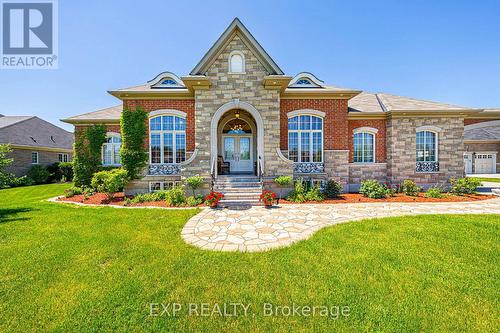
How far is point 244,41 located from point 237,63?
1.16 metres

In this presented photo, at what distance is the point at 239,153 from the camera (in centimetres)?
1454

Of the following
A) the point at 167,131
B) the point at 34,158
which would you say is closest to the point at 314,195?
the point at 167,131

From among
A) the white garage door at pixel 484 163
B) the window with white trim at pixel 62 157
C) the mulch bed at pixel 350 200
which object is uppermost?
the window with white trim at pixel 62 157

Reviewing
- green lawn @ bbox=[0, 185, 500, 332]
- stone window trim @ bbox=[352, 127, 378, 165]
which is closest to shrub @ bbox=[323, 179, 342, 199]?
stone window trim @ bbox=[352, 127, 378, 165]

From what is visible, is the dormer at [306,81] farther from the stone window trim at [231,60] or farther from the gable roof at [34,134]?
the gable roof at [34,134]

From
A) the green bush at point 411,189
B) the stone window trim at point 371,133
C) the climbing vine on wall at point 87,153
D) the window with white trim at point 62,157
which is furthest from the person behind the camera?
the window with white trim at point 62,157

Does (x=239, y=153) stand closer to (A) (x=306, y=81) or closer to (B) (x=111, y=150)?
(A) (x=306, y=81)

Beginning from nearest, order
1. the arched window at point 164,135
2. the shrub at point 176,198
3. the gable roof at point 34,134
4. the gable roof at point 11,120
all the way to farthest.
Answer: the shrub at point 176,198 < the arched window at point 164,135 < the gable roof at point 34,134 < the gable roof at point 11,120

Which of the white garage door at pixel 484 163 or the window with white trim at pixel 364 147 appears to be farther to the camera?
the white garage door at pixel 484 163

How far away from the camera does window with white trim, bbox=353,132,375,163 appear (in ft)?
43.2

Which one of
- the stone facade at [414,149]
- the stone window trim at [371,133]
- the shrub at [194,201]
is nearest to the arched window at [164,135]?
the shrub at [194,201]

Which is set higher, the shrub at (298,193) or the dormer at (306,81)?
the dormer at (306,81)

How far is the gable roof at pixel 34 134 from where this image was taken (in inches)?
778

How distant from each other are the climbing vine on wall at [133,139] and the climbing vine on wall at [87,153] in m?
3.57
